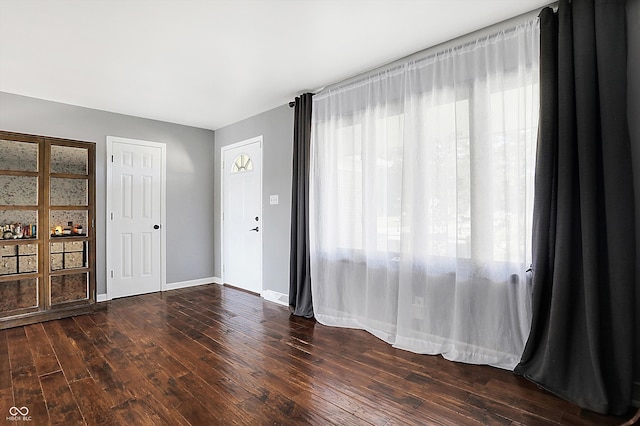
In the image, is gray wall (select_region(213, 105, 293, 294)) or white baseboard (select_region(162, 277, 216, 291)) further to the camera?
white baseboard (select_region(162, 277, 216, 291))

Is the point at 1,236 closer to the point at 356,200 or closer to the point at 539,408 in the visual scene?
the point at 356,200

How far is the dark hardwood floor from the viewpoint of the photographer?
1.93 meters

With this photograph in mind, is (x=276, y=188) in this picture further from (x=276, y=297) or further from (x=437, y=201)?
(x=437, y=201)

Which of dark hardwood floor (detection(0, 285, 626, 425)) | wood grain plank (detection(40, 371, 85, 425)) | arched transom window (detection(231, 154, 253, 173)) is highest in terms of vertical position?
arched transom window (detection(231, 154, 253, 173))

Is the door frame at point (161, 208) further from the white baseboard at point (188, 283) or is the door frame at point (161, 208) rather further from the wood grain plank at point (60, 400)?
the wood grain plank at point (60, 400)

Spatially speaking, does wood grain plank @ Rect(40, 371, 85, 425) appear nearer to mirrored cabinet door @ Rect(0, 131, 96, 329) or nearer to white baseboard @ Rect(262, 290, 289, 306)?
mirrored cabinet door @ Rect(0, 131, 96, 329)

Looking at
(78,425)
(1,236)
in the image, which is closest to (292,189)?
(78,425)

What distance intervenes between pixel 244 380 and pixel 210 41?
2648 millimetres

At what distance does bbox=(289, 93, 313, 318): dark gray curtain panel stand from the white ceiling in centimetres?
34

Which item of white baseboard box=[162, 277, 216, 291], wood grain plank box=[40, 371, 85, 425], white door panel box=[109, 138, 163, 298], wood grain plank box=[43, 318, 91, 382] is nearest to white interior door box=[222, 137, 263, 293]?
white baseboard box=[162, 277, 216, 291]

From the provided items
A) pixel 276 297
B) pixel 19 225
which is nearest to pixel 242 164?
pixel 276 297

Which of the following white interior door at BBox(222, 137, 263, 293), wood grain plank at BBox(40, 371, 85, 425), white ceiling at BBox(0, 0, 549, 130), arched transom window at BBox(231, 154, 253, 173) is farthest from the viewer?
arched transom window at BBox(231, 154, 253, 173)

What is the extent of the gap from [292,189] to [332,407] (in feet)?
8.21

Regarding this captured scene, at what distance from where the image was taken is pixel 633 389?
2.01 metres
